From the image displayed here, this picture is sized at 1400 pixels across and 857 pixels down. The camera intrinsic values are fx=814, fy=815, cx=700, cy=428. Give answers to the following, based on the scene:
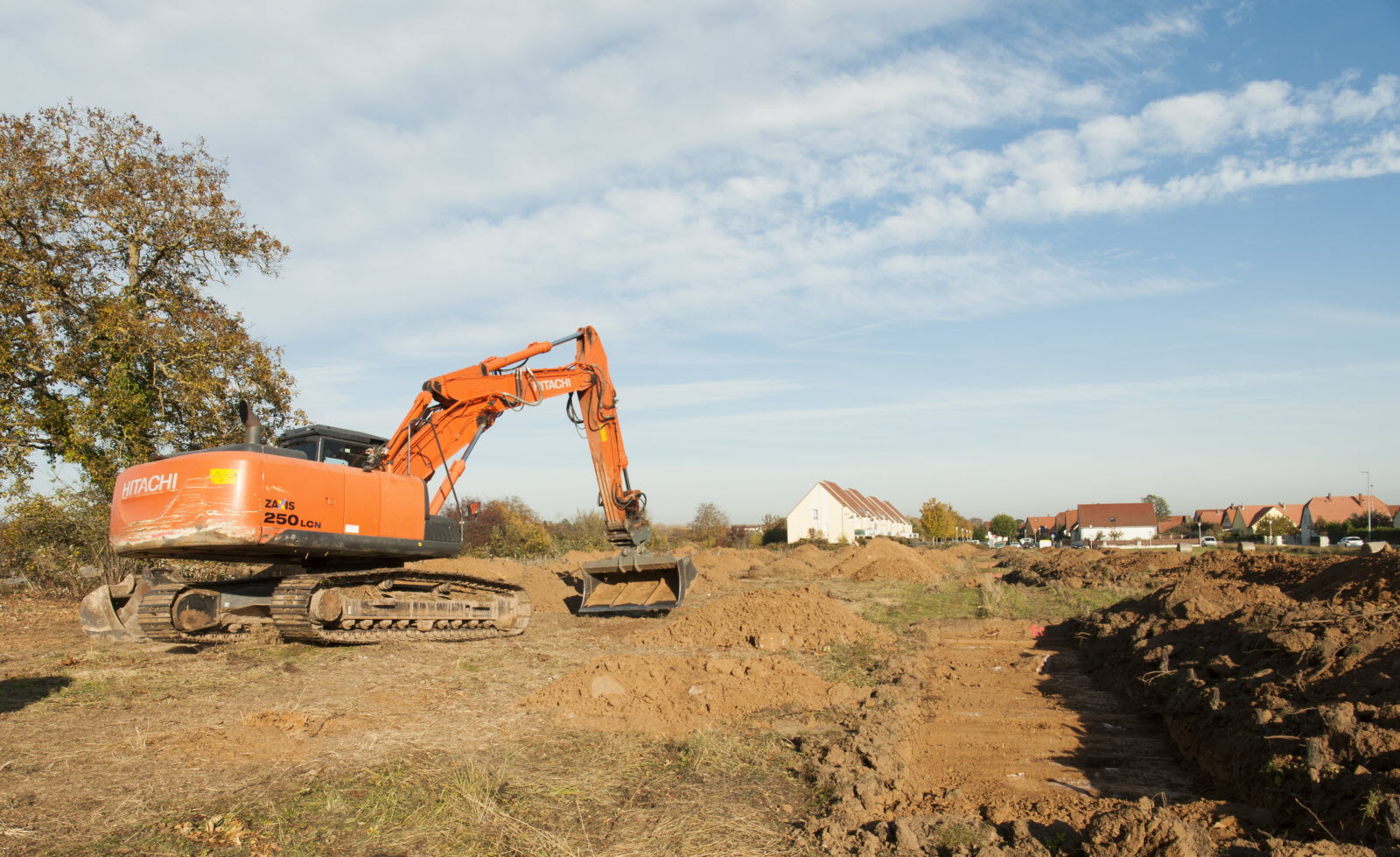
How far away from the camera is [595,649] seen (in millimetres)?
10234

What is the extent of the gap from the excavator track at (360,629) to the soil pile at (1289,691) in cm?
760

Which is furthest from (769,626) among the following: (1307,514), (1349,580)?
(1307,514)

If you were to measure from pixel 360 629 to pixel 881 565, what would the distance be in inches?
684

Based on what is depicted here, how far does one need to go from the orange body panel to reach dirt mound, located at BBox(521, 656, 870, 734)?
9.62 ft

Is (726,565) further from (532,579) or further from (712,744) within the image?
(712,744)

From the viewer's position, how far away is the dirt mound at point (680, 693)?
679cm

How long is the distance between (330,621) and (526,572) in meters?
9.89

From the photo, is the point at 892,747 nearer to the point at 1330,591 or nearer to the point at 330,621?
the point at 330,621

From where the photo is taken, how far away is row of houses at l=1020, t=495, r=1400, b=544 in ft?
212

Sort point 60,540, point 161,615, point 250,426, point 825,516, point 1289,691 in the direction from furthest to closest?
point 825,516, point 60,540, point 161,615, point 250,426, point 1289,691

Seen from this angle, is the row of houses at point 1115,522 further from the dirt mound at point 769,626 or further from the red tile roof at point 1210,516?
the dirt mound at point 769,626

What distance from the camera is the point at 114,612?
877 cm

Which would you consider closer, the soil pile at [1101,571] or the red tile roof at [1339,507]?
the soil pile at [1101,571]

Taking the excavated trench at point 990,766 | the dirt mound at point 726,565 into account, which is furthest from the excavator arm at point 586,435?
the dirt mound at point 726,565
